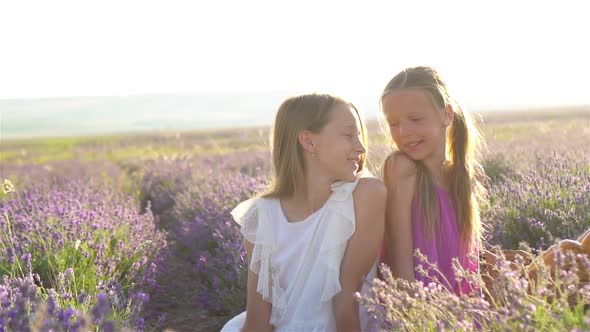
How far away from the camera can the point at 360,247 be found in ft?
9.39

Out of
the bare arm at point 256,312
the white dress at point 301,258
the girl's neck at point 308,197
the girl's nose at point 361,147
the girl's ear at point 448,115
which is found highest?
the girl's ear at point 448,115

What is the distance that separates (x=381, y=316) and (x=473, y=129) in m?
1.62

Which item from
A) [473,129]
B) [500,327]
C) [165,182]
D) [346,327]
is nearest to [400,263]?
[346,327]

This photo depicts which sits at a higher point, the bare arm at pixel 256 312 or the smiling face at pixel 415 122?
the smiling face at pixel 415 122

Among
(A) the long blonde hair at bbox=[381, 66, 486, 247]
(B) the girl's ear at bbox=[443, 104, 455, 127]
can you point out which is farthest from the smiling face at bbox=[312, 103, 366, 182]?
(B) the girl's ear at bbox=[443, 104, 455, 127]

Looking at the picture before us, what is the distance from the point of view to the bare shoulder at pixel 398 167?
118 inches

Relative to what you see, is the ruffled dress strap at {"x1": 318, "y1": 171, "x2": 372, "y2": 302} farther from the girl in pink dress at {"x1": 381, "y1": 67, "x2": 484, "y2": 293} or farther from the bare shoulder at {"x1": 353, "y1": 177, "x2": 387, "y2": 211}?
the girl in pink dress at {"x1": 381, "y1": 67, "x2": 484, "y2": 293}

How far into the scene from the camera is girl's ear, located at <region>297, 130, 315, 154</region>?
2939 millimetres

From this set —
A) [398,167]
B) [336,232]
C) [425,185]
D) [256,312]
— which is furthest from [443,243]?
[256,312]

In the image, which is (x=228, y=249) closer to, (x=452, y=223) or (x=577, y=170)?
(x=452, y=223)

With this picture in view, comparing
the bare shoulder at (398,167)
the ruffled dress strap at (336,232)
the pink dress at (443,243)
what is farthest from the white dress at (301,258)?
A: the pink dress at (443,243)

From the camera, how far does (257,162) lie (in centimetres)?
1054

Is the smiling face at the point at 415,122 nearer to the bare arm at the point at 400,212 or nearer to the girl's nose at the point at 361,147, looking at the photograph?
the bare arm at the point at 400,212

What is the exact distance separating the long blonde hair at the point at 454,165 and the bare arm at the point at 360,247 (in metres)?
0.23
